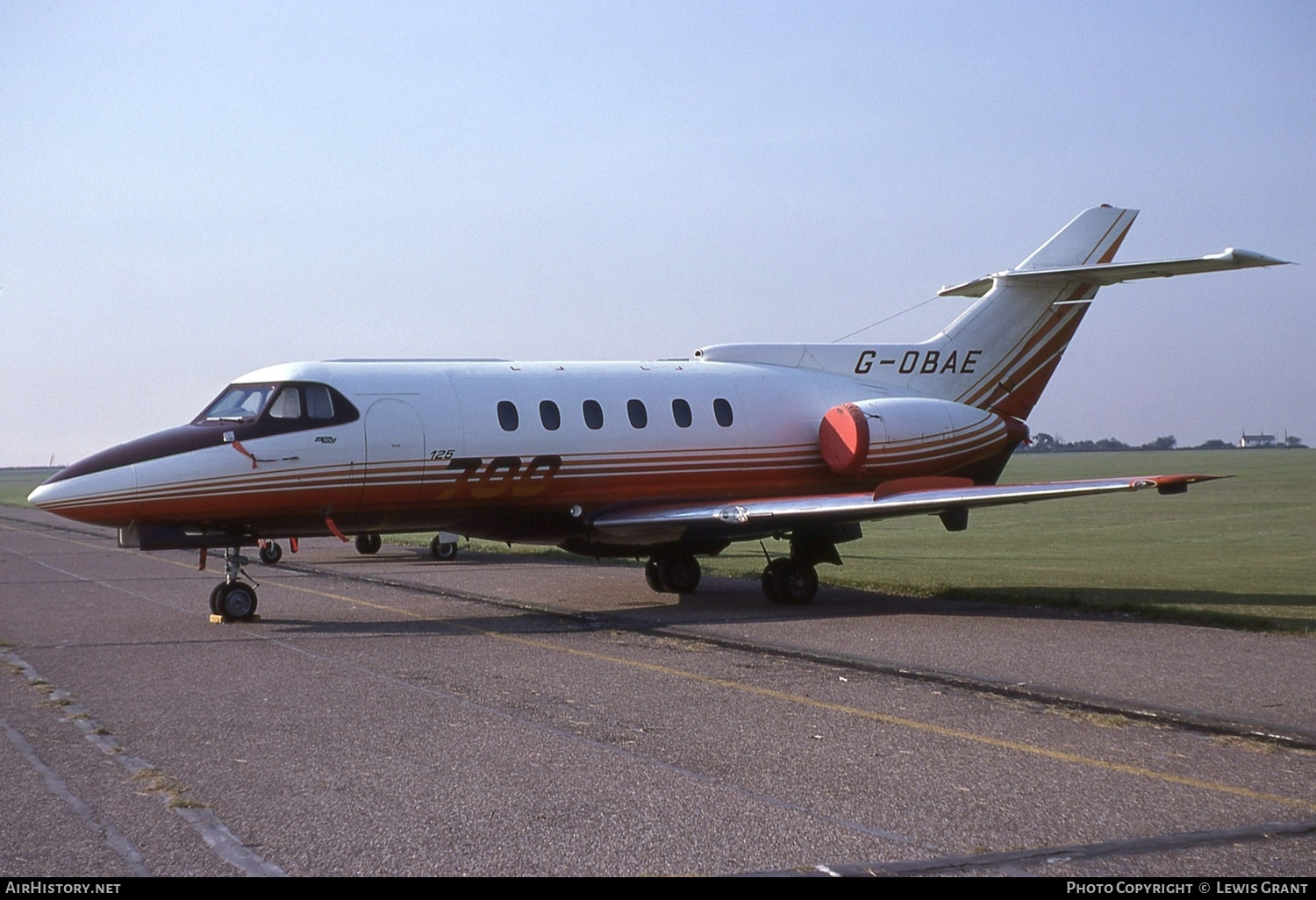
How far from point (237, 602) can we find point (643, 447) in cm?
585

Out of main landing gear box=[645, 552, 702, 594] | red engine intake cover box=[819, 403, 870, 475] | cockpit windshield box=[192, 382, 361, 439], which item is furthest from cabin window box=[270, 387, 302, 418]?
red engine intake cover box=[819, 403, 870, 475]

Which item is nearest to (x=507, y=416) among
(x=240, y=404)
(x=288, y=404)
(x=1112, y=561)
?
(x=288, y=404)

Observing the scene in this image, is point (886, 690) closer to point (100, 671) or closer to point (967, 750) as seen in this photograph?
point (967, 750)

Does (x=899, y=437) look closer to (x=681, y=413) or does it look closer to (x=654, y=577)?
(x=681, y=413)

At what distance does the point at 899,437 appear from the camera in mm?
19422

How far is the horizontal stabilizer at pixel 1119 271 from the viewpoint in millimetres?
17734

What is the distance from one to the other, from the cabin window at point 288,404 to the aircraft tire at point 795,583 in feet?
21.5

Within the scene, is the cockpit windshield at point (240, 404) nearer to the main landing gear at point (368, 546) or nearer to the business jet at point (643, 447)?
the business jet at point (643, 447)

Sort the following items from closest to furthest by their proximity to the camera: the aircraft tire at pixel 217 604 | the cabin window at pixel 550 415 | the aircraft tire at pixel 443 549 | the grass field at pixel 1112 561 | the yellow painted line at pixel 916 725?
1. the yellow painted line at pixel 916 725
2. the aircraft tire at pixel 217 604
3. the grass field at pixel 1112 561
4. the cabin window at pixel 550 415
5. the aircraft tire at pixel 443 549

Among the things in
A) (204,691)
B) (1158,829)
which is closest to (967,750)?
(1158,829)

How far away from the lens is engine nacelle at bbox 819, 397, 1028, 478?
19.4 m

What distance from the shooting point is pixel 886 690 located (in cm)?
1056

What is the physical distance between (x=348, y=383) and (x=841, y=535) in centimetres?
688

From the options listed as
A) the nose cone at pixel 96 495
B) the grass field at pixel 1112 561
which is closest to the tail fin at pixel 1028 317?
the grass field at pixel 1112 561
